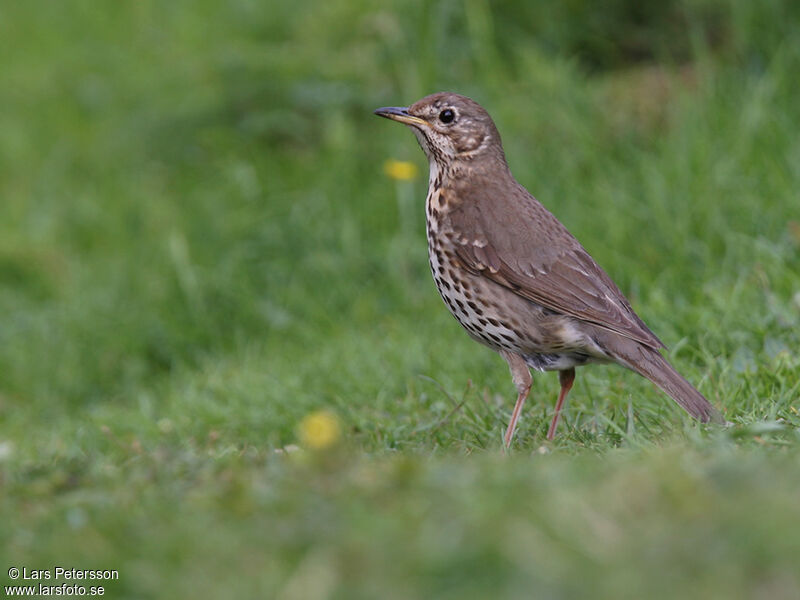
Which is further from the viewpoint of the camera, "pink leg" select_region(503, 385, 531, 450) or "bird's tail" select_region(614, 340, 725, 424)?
"pink leg" select_region(503, 385, 531, 450)

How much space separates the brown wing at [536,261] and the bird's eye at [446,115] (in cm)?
49

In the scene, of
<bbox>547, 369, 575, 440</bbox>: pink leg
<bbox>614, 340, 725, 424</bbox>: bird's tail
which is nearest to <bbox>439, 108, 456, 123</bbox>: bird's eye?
<bbox>547, 369, 575, 440</bbox>: pink leg

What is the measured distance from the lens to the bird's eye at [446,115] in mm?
5801

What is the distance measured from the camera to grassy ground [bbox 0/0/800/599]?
2816mm

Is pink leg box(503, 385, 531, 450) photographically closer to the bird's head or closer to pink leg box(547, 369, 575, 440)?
pink leg box(547, 369, 575, 440)

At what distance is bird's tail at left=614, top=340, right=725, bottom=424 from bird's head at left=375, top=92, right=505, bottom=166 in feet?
4.32

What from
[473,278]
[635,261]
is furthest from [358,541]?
[635,261]

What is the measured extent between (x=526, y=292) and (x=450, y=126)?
1.06 m

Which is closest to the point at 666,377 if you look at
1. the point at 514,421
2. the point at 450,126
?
the point at 514,421

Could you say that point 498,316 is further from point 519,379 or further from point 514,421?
point 514,421

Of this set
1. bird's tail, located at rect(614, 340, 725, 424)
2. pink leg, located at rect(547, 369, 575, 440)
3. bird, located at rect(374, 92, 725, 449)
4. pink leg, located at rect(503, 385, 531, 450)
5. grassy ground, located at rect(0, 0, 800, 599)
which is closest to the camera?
grassy ground, located at rect(0, 0, 800, 599)

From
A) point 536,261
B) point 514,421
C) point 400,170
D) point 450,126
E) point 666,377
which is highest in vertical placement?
point 450,126

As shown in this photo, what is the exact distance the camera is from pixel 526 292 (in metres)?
5.13

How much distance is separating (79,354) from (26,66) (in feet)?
17.7
